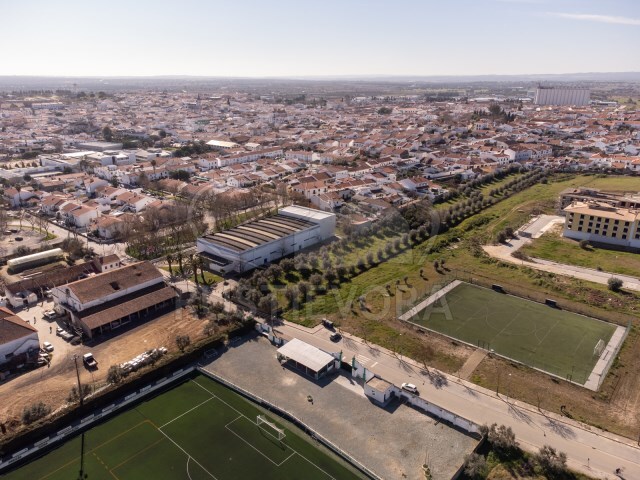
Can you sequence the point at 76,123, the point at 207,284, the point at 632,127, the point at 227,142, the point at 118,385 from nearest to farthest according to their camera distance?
the point at 118,385, the point at 207,284, the point at 227,142, the point at 632,127, the point at 76,123

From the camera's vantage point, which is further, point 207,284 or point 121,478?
point 207,284

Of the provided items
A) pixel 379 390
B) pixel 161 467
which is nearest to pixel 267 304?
pixel 379 390

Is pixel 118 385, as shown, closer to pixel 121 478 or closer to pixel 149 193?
pixel 121 478

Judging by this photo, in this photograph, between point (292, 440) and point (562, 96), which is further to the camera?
point (562, 96)

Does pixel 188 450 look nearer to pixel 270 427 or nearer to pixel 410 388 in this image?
pixel 270 427

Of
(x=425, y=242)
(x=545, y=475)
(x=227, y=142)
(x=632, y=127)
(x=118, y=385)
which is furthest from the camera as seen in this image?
(x=632, y=127)

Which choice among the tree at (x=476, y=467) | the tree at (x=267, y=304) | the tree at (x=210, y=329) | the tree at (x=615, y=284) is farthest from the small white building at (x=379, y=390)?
the tree at (x=615, y=284)

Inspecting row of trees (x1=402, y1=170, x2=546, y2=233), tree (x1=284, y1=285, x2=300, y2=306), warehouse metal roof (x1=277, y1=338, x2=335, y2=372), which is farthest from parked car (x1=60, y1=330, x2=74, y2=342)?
row of trees (x1=402, y1=170, x2=546, y2=233)

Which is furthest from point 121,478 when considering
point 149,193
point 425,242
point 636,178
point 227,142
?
point 227,142

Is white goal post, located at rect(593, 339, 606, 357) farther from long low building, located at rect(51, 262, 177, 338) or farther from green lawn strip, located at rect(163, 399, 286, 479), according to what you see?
long low building, located at rect(51, 262, 177, 338)
